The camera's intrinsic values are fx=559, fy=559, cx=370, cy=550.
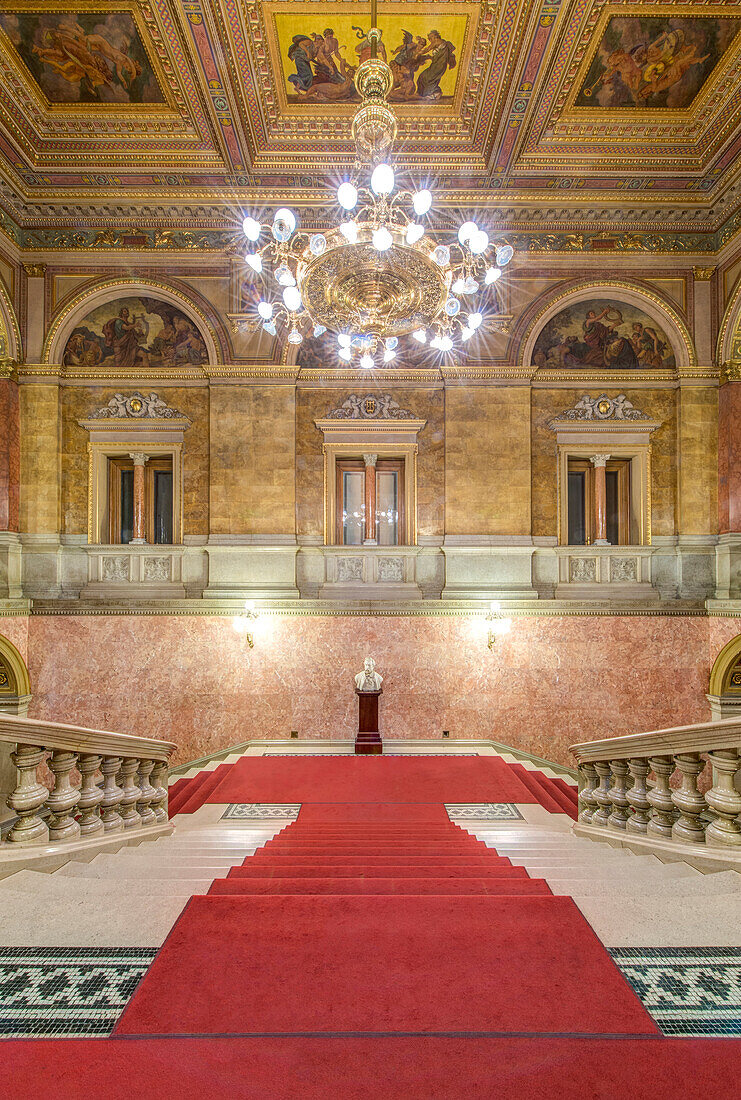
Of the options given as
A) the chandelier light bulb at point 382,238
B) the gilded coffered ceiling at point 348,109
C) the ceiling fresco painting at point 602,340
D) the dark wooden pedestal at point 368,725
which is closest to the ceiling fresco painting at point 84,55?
the gilded coffered ceiling at point 348,109

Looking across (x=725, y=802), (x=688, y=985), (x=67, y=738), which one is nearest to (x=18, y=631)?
(x=67, y=738)

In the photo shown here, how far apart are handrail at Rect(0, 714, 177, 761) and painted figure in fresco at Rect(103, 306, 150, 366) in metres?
7.64

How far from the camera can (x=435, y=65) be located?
24.7ft

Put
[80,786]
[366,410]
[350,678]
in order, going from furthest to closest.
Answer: [366,410] → [350,678] → [80,786]

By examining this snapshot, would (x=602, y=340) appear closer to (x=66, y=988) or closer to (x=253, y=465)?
(x=253, y=465)

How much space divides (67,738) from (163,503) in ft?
24.2

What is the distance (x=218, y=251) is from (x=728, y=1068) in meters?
10.9

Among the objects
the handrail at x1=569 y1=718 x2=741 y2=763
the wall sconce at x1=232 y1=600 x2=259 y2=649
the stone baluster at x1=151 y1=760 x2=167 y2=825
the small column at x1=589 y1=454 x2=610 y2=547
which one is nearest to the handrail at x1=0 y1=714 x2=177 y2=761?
the stone baluster at x1=151 y1=760 x2=167 y2=825

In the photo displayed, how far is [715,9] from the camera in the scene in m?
6.85

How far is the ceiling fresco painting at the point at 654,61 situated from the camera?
7094 mm

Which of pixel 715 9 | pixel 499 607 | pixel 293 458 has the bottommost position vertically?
pixel 499 607

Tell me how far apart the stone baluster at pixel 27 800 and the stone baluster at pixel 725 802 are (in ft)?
12.2

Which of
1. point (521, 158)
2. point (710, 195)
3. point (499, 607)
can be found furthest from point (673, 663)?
point (521, 158)

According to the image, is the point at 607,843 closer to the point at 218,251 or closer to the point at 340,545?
the point at 340,545
